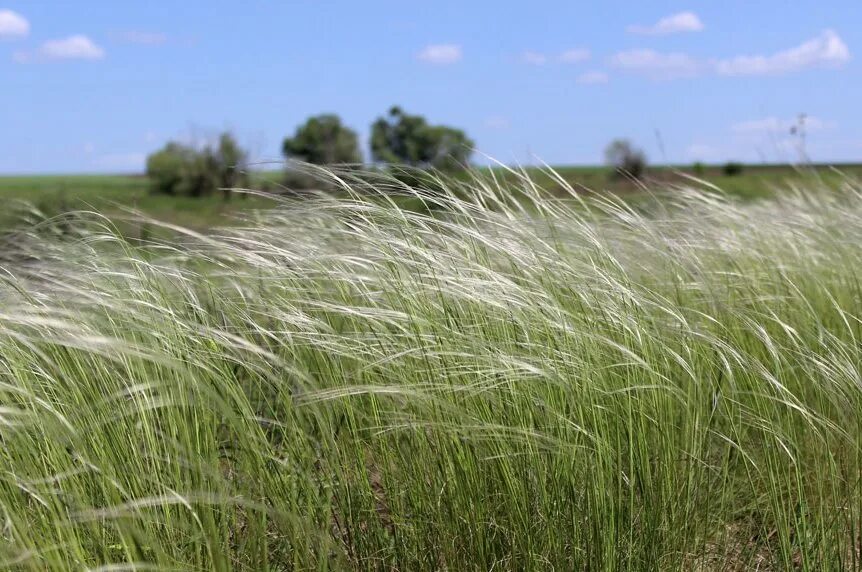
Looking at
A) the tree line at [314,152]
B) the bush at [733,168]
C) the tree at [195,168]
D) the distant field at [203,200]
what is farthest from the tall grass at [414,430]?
the bush at [733,168]

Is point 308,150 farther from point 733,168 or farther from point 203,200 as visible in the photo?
point 733,168

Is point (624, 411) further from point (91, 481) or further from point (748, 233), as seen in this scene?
point (748, 233)

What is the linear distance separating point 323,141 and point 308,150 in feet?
8.04

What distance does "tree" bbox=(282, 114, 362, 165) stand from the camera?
2112 centimetres

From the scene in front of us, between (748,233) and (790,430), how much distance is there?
5.22 feet

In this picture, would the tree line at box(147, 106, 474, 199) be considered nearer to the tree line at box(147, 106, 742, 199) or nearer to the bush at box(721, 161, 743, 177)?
the tree line at box(147, 106, 742, 199)

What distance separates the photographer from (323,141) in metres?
22.9

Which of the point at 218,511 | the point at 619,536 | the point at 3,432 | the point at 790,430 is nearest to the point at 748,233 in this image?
the point at 790,430

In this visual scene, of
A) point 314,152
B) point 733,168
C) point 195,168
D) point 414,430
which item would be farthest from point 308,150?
point 414,430

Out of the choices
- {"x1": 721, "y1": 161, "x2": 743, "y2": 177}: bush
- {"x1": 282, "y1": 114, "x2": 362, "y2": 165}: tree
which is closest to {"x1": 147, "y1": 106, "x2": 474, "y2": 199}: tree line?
{"x1": 282, "y1": 114, "x2": 362, "y2": 165}: tree

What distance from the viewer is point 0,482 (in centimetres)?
159

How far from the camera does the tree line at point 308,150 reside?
18359 millimetres

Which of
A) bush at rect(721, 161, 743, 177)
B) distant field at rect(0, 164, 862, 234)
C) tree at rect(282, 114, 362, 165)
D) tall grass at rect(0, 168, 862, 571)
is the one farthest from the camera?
bush at rect(721, 161, 743, 177)

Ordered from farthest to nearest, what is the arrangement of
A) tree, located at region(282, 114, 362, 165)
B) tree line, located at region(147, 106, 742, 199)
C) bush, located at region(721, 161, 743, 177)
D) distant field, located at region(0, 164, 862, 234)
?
bush, located at region(721, 161, 743, 177) → tree, located at region(282, 114, 362, 165) → tree line, located at region(147, 106, 742, 199) → distant field, located at region(0, 164, 862, 234)
